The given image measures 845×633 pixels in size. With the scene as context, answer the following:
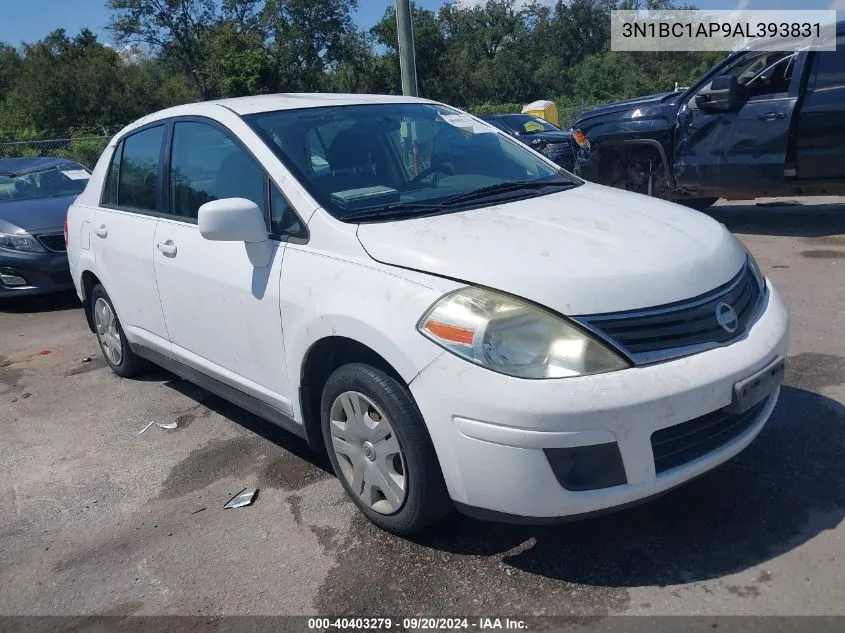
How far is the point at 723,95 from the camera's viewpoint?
25.7 ft

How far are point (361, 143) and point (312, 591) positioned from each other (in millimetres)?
2045

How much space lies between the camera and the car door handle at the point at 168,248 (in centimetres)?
403

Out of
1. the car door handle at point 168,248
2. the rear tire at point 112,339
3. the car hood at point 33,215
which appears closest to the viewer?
the car door handle at point 168,248

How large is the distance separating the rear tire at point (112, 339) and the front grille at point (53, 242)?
2.83 m

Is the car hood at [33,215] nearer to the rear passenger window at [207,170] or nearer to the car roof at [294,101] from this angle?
the rear passenger window at [207,170]

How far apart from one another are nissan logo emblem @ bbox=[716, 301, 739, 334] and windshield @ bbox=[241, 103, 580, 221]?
109cm

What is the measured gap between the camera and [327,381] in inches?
123

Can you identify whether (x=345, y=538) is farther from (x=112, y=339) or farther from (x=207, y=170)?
(x=112, y=339)

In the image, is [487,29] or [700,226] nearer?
[700,226]

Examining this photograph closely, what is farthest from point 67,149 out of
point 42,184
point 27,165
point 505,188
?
point 505,188

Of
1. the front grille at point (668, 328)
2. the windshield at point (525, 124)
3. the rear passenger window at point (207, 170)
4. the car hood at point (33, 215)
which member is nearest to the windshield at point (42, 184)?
the car hood at point (33, 215)

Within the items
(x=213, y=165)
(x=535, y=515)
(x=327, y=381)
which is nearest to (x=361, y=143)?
(x=213, y=165)

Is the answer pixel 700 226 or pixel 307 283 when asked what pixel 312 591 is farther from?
pixel 700 226

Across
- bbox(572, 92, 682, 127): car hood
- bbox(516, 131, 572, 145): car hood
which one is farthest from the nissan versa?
bbox(516, 131, 572, 145): car hood
